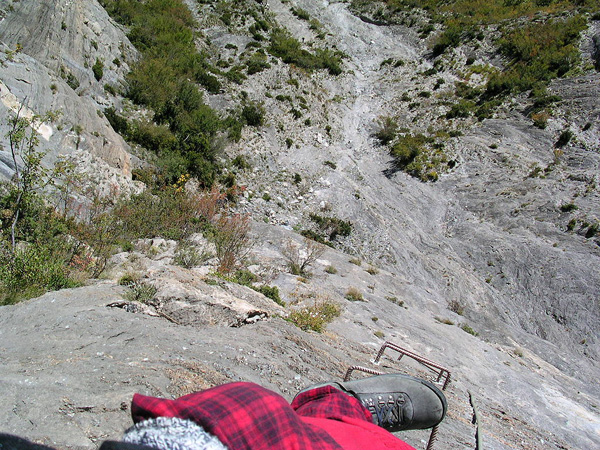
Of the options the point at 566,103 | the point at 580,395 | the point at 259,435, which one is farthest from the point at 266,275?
the point at 566,103

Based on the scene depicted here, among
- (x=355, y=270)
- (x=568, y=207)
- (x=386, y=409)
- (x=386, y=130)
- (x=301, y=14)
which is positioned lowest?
(x=355, y=270)

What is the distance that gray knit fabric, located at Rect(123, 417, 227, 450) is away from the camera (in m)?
0.93

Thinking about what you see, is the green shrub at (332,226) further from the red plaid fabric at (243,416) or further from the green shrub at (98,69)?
the red plaid fabric at (243,416)

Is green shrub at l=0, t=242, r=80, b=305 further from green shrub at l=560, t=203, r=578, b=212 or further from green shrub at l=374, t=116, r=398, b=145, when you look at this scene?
green shrub at l=374, t=116, r=398, b=145

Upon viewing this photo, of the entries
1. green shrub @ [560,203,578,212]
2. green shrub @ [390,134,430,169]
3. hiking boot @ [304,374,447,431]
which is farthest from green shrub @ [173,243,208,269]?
green shrub @ [560,203,578,212]

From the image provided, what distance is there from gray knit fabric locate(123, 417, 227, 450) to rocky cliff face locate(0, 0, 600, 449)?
1.36 metres

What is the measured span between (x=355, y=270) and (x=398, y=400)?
9229 millimetres

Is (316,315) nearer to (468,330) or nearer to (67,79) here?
(468,330)

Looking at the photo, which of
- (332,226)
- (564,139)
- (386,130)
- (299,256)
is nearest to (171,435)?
(299,256)

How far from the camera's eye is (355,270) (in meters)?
11.9

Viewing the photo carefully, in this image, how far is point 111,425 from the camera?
82.9 inches

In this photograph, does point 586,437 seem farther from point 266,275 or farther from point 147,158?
point 147,158

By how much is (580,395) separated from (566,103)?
62.7 feet

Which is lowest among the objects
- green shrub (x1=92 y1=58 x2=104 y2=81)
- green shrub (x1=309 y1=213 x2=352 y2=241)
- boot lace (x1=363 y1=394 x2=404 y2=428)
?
green shrub (x1=309 y1=213 x2=352 y2=241)
